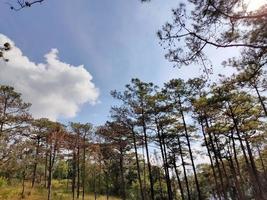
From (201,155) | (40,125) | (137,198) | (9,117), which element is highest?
(40,125)

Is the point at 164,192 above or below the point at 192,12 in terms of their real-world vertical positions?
below

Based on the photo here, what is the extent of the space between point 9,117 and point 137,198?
24.8 metres

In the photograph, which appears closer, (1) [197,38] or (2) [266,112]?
(1) [197,38]

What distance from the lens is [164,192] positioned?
38094 millimetres

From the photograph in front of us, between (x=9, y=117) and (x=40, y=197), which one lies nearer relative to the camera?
(x=9, y=117)

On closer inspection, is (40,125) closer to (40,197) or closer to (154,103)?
(40,197)

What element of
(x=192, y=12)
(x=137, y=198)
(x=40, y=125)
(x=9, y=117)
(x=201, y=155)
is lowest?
(x=137, y=198)

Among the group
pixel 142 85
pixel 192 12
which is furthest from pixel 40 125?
pixel 192 12

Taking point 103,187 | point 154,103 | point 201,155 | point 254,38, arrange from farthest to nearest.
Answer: point 103,187 < point 201,155 < point 154,103 < point 254,38

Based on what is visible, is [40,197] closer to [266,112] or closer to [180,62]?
[266,112]

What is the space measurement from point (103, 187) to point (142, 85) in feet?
79.1

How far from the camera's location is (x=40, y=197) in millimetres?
26234

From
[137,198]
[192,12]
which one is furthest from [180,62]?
[137,198]

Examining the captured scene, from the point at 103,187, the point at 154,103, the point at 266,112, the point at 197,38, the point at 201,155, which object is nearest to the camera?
the point at 197,38
